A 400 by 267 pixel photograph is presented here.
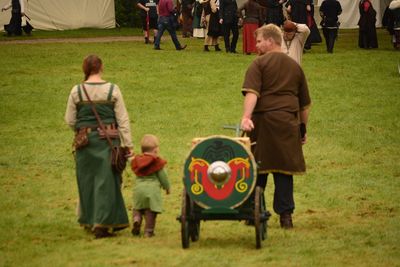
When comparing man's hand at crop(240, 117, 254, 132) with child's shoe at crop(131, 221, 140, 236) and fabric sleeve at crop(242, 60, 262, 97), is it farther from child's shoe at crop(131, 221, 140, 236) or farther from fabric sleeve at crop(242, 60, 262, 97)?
child's shoe at crop(131, 221, 140, 236)

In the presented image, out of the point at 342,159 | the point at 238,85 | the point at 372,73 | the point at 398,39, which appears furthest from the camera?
the point at 398,39

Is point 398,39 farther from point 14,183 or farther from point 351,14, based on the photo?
point 14,183

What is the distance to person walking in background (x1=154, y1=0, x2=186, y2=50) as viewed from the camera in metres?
33.2

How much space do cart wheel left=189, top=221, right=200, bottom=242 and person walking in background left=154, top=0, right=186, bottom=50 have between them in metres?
22.7

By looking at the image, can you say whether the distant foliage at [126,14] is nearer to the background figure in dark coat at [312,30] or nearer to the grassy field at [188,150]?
the grassy field at [188,150]

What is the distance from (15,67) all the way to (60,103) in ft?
20.5

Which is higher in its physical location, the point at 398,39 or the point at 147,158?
the point at 147,158

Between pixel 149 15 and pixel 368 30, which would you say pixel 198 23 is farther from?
pixel 368 30

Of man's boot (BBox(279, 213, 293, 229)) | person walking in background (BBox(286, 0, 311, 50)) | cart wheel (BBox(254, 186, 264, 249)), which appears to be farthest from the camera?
person walking in background (BBox(286, 0, 311, 50))

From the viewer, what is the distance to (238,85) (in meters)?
24.8

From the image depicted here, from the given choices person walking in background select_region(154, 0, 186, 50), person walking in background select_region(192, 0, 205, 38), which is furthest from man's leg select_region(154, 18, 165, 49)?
person walking in background select_region(192, 0, 205, 38)

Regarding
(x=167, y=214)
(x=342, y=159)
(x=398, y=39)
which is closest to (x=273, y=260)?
(x=167, y=214)

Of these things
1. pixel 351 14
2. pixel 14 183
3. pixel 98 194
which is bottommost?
pixel 351 14

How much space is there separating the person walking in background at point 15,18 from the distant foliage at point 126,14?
341 inches
